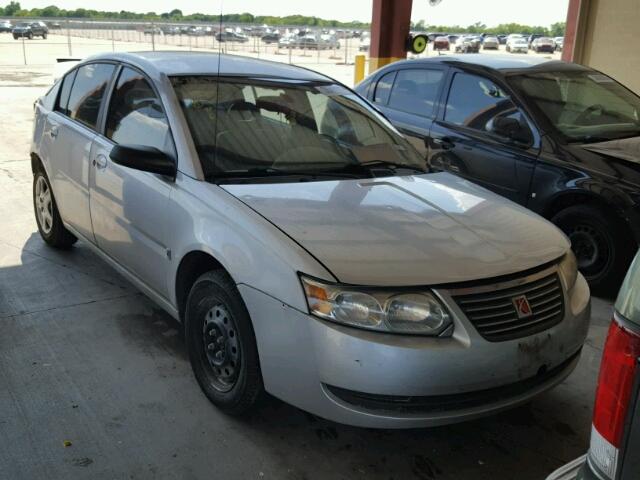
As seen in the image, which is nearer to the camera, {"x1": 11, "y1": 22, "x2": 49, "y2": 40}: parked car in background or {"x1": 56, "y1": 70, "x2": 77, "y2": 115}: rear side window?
{"x1": 56, "y1": 70, "x2": 77, "y2": 115}: rear side window

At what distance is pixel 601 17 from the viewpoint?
11.2 meters

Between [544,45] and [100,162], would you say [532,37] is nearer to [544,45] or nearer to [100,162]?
[544,45]

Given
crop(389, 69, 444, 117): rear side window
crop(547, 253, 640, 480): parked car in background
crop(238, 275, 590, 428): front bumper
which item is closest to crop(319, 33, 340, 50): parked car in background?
crop(389, 69, 444, 117): rear side window

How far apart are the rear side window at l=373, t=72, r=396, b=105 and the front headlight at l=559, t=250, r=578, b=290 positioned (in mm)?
3761

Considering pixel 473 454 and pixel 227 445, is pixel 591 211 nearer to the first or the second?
pixel 473 454

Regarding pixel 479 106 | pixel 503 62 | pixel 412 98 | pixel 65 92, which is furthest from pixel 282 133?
pixel 503 62

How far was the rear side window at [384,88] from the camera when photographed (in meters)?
6.46

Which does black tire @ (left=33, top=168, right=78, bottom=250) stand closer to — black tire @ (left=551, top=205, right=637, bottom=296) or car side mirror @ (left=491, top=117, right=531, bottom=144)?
car side mirror @ (left=491, top=117, right=531, bottom=144)

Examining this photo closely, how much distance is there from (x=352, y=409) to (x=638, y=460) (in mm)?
1255

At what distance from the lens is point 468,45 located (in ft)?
98.9

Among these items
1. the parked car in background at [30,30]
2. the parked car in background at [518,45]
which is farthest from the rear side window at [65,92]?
the parked car in background at [30,30]

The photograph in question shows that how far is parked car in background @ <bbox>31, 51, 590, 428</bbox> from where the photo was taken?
243 centimetres

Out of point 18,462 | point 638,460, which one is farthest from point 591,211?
point 18,462

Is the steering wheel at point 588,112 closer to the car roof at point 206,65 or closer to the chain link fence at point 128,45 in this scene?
the car roof at point 206,65
